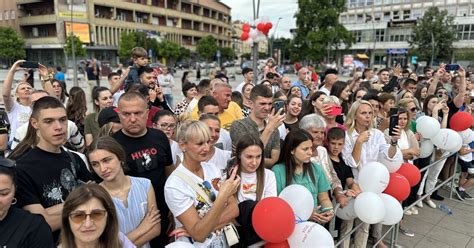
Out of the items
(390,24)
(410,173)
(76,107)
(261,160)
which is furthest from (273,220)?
(390,24)

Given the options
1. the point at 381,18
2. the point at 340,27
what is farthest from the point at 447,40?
the point at 381,18

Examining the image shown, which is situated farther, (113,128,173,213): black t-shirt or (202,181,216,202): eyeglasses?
(113,128,173,213): black t-shirt

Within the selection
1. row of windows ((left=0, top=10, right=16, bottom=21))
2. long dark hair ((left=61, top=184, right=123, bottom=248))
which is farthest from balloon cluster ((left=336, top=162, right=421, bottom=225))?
row of windows ((left=0, top=10, right=16, bottom=21))

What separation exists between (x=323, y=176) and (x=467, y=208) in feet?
12.8

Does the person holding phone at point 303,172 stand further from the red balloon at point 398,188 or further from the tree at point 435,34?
the tree at point 435,34

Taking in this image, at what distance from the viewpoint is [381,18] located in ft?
209

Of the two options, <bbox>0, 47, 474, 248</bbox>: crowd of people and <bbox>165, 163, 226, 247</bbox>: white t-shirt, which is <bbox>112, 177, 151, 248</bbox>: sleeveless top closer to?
<bbox>0, 47, 474, 248</bbox>: crowd of people

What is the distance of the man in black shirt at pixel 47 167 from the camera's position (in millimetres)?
2061

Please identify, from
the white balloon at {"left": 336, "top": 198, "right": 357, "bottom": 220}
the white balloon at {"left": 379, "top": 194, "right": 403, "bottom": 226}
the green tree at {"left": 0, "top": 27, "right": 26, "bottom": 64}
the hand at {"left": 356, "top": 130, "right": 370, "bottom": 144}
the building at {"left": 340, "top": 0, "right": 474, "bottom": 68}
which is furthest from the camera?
the building at {"left": 340, "top": 0, "right": 474, "bottom": 68}

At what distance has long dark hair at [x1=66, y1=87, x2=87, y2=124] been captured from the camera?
450cm

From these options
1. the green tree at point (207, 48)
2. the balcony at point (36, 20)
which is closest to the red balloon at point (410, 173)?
the green tree at point (207, 48)

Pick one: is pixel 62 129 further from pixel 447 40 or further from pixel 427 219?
pixel 447 40

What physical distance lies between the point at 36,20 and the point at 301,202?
207ft

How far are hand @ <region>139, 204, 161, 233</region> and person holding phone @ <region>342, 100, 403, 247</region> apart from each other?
92.8 inches
